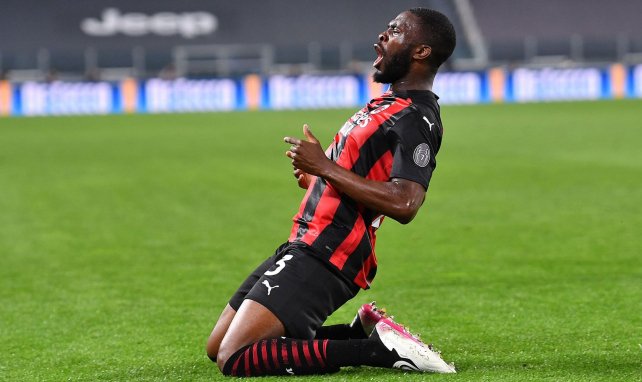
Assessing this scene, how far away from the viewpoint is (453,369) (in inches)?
195

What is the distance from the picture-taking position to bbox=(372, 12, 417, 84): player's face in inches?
196

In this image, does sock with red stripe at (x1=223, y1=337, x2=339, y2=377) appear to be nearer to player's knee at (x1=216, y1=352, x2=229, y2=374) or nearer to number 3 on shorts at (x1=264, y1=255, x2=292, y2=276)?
player's knee at (x1=216, y1=352, x2=229, y2=374)

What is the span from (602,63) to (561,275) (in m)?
32.4

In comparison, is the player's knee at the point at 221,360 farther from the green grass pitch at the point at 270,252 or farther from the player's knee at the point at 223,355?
the green grass pitch at the point at 270,252

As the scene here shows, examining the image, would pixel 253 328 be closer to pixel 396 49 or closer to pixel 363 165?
pixel 363 165

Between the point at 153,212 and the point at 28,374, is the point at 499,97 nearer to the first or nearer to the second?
the point at 153,212

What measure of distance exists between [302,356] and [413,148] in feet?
3.39

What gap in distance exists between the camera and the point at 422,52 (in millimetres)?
4973

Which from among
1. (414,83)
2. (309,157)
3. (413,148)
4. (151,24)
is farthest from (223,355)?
(151,24)

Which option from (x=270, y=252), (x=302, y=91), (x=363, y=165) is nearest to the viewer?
(x=363, y=165)

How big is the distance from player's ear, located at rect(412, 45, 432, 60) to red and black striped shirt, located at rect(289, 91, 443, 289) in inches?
6.5

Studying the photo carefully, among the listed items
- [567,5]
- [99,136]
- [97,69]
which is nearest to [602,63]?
[567,5]

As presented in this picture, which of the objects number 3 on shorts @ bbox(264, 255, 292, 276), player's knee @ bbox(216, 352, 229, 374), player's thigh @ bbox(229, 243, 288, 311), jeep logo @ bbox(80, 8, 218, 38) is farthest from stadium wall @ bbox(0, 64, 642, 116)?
player's knee @ bbox(216, 352, 229, 374)

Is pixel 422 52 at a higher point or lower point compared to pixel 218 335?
higher
